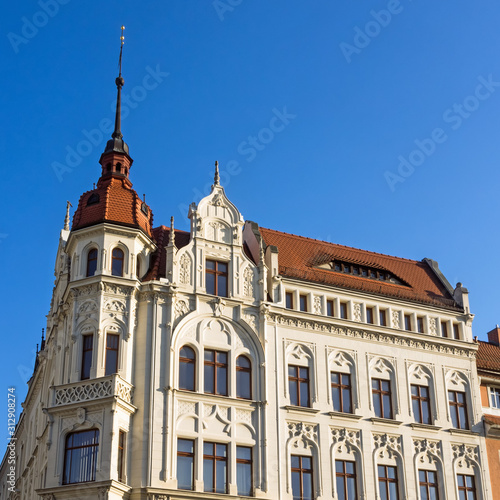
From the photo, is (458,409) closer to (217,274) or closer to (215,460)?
(215,460)

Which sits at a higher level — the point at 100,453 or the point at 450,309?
the point at 450,309

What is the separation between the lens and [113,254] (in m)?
36.6

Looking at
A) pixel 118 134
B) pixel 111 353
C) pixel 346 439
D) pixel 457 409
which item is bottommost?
pixel 346 439

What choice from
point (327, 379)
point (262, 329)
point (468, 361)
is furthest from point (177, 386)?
point (468, 361)

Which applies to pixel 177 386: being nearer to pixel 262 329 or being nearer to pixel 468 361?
pixel 262 329

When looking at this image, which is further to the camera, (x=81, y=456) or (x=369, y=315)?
(x=369, y=315)

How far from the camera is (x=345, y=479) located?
37.2 m

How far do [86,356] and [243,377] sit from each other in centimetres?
698

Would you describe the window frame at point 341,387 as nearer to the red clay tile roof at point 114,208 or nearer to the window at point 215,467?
the window at point 215,467

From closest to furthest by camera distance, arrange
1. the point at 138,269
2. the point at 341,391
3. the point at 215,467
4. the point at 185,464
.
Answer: the point at 185,464, the point at 215,467, the point at 138,269, the point at 341,391

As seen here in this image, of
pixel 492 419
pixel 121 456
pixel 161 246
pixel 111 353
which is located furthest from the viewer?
pixel 492 419

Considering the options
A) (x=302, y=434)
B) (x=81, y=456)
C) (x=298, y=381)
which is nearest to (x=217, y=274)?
(x=298, y=381)

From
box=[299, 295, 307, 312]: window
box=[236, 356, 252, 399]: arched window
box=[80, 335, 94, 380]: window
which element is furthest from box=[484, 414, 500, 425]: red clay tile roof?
box=[80, 335, 94, 380]: window

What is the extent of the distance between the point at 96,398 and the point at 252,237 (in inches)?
497
